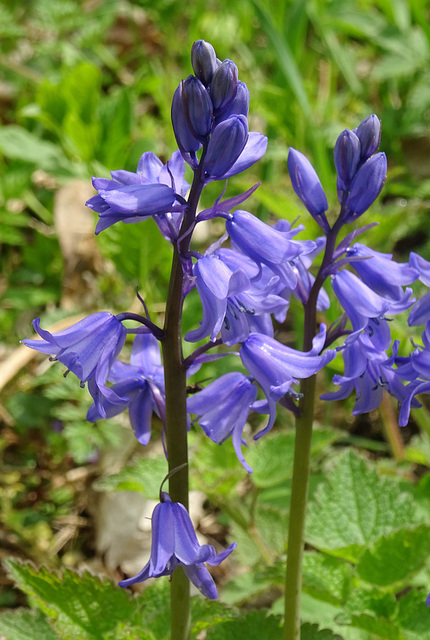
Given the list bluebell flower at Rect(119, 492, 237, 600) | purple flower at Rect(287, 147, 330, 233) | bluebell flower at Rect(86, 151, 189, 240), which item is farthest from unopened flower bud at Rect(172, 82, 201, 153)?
bluebell flower at Rect(119, 492, 237, 600)

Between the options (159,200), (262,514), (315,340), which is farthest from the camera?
(262,514)

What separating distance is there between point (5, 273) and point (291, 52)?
230 cm

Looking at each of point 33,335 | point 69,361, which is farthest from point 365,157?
point 33,335

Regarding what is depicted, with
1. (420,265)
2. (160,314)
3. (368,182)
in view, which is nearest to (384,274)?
(420,265)

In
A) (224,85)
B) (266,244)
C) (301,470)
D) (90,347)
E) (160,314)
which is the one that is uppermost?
(224,85)

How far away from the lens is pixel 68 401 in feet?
14.2

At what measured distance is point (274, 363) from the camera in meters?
1.77

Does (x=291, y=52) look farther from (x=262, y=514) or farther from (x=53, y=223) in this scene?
(x=262, y=514)

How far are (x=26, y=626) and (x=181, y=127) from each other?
1.62m

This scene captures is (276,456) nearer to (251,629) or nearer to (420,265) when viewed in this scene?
(251,629)

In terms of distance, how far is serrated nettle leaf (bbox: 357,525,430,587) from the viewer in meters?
2.46

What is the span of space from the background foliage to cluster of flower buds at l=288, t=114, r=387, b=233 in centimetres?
110

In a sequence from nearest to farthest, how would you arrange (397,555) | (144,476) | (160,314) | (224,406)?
(224,406) → (397,555) → (144,476) → (160,314)

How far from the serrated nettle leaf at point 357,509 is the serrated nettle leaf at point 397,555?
0.11 meters
